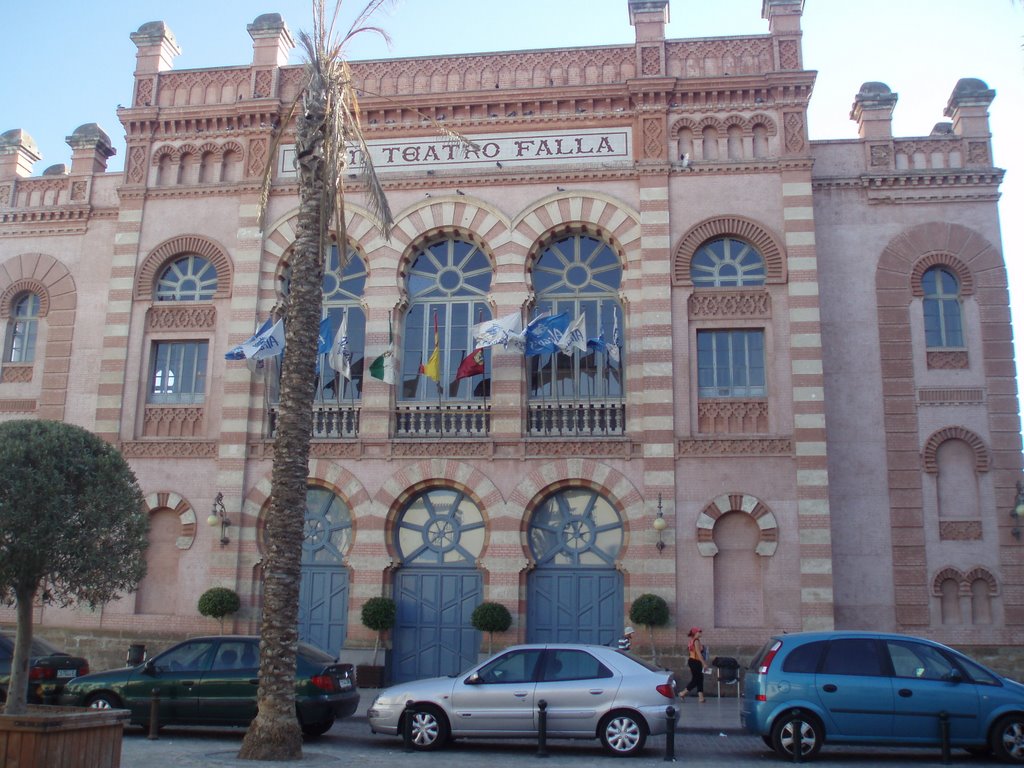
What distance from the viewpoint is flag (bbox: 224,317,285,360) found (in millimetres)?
22891

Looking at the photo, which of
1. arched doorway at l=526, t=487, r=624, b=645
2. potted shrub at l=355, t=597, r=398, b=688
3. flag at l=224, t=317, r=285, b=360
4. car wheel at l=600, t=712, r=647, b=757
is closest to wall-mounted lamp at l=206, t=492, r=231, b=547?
flag at l=224, t=317, r=285, b=360

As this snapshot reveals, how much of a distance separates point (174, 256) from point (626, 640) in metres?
14.1

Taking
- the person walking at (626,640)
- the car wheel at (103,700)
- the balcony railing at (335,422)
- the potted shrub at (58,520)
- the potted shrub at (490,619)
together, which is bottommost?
the car wheel at (103,700)

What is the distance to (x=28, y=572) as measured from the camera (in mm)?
13836

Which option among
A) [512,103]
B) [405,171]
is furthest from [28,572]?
[512,103]

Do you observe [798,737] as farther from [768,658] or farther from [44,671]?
[44,671]

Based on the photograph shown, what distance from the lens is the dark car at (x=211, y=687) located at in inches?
625

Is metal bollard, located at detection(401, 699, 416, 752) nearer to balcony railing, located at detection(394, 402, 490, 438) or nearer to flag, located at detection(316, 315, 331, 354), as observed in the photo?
balcony railing, located at detection(394, 402, 490, 438)

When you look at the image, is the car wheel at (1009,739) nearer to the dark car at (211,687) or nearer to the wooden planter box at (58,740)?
the dark car at (211,687)

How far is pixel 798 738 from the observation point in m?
14.0

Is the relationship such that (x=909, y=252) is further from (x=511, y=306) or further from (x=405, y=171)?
(x=405, y=171)

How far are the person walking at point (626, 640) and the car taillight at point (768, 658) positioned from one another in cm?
572

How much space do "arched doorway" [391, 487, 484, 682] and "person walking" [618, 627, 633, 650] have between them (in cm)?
325

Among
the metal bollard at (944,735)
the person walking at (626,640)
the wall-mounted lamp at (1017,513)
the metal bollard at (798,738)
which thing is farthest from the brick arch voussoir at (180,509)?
the wall-mounted lamp at (1017,513)
